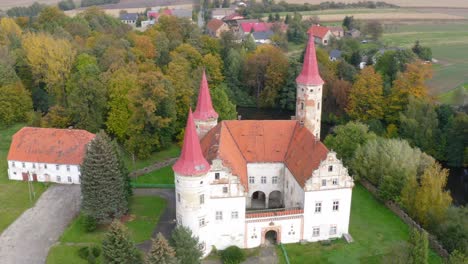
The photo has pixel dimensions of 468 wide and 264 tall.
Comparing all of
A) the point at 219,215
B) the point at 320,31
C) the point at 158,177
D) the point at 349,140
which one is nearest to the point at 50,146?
the point at 158,177

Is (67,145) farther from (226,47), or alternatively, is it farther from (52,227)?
(226,47)

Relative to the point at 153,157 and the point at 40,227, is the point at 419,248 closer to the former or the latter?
the point at 40,227

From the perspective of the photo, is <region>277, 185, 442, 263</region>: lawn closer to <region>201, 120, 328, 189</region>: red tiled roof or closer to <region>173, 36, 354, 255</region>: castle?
<region>173, 36, 354, 255</region>: castle

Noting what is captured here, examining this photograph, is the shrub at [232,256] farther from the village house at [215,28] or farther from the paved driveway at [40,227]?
the village house at [215,28]

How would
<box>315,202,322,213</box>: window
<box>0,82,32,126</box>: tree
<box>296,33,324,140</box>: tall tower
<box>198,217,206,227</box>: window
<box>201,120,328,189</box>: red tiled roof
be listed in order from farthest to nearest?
1. <box>0,82,32,126</box>: tree
2. <box>296,33,324,140</box>: tall tower
3. <box>201,120,328,189</box>: red tiled roof
4. <box>315,202,322,213</box>: window
5. <box>198,217,206,227</box>: window

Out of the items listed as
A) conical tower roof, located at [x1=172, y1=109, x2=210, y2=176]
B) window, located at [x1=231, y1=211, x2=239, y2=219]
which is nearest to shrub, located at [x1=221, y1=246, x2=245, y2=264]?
window, located at [x1=231, y1=211, x2=239, y2=219]

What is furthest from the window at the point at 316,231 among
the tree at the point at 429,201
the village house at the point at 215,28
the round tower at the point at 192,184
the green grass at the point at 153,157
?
the village house at the point at 215,28
